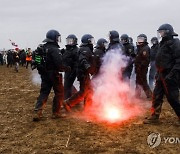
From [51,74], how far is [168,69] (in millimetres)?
3168

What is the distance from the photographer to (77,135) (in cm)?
768

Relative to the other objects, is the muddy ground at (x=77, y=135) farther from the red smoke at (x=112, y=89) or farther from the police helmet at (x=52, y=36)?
the police helmet at (x=52, y=36)

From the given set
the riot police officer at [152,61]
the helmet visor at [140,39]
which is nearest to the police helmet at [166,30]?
the helmet visor at [140,39]

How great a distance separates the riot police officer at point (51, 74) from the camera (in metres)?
9.22

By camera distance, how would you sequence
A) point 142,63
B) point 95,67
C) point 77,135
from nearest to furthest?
point 77,135 < point 95,67 < point 142,63

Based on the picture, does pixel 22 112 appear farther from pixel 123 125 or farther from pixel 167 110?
pixel 167 110

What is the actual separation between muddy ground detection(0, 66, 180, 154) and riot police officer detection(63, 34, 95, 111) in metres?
0.95

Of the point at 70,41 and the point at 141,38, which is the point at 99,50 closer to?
the point at 70,41

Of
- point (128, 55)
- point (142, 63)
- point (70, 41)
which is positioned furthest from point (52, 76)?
point (142, 63)

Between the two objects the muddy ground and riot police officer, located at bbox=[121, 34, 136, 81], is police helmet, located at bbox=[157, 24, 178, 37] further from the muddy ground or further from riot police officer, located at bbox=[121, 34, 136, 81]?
riot police officer, located at bbox=[121, 34, 136, 81]

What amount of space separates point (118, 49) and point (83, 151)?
17.9 ft

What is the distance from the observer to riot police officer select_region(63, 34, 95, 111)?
1025 cm


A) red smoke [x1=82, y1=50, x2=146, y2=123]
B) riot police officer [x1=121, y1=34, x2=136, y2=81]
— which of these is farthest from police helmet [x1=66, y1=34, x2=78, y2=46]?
riot police officer [x1=121, y1=34, x2=136, y2=81]

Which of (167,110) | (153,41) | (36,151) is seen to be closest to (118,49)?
(167,110)
